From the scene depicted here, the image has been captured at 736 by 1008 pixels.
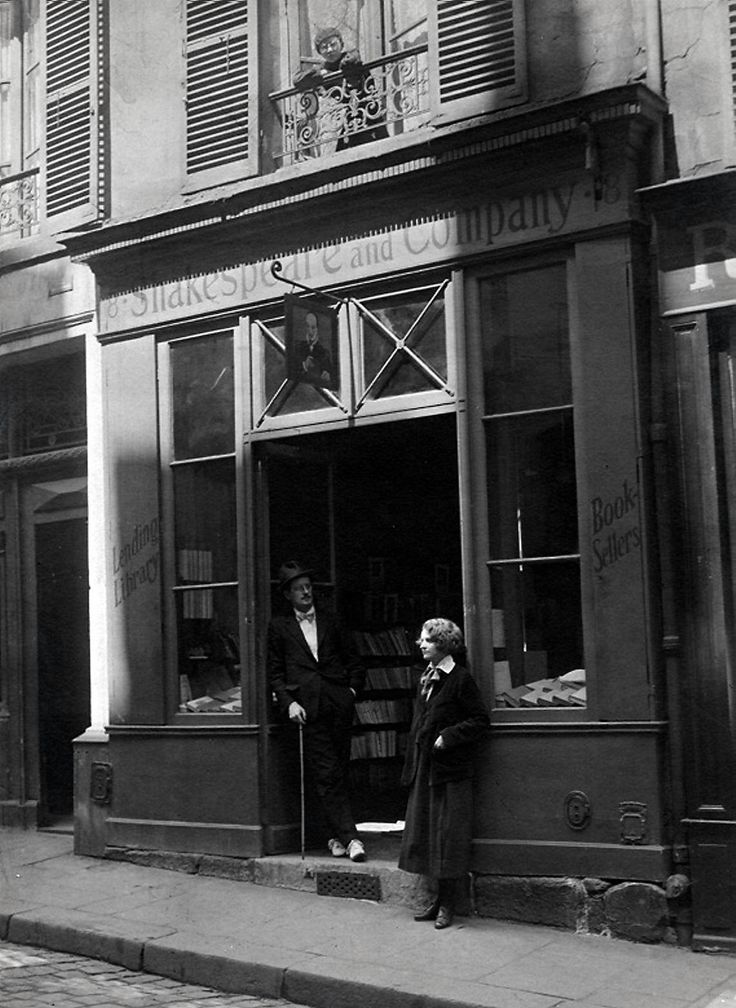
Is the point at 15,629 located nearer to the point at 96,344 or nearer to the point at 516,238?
the point at 96,344

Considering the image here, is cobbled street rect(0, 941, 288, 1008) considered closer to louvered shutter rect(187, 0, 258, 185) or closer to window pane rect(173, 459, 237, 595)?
window pane rect(173, 459, 237, 595)

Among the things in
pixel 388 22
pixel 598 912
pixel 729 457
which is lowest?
pixel 598 912

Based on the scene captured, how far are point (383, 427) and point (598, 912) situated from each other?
11.5 feet

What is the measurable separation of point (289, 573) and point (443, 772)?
2.10 meters

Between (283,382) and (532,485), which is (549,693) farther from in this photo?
(283,382)

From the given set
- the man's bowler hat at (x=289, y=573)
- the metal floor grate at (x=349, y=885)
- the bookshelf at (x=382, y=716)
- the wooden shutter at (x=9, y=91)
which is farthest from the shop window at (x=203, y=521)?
the wooden shutter at (x=9, y=91)

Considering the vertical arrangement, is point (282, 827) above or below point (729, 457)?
below

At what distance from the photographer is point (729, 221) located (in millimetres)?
7750

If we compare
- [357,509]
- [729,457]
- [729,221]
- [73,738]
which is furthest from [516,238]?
[73,738]

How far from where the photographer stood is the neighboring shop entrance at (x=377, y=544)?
9.99 m

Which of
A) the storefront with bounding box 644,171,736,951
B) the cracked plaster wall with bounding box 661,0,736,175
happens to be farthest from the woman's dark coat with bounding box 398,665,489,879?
the cracked plaster wall with bounding box 661,0,736,175

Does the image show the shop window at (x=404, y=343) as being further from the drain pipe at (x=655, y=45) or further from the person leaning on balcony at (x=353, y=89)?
the drain pipe at (x=655, y=45)

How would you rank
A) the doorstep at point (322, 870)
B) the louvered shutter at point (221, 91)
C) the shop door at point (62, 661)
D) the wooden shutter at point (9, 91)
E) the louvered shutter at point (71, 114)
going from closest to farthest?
the doorstep at point (322, 870) → the louvered shutter at point (221, 91) → the louvered shutter at point (71, 114) → the shop door at point (62, 661) → the wooden shutter at point (9, 91)

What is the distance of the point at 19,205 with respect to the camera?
11.8 meters
